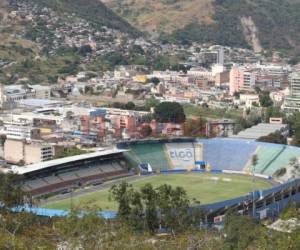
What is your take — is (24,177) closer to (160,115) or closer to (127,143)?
(127,143)

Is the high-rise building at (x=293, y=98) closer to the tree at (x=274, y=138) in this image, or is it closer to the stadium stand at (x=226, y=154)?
the tree at (x=274, y=138)

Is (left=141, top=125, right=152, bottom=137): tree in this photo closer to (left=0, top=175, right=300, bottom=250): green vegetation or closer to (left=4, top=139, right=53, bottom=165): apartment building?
(left=4, top=139, right=53, bottom=165): apartment building

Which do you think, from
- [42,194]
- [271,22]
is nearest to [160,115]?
[42,194]

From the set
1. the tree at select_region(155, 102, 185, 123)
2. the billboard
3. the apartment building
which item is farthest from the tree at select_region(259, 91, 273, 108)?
the apartment building

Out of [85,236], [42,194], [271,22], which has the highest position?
[271,22]

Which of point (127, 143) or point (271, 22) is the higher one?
point (271, 22)

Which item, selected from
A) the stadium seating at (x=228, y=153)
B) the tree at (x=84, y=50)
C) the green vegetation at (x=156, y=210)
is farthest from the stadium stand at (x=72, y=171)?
the tree at (x=84, y=50)
